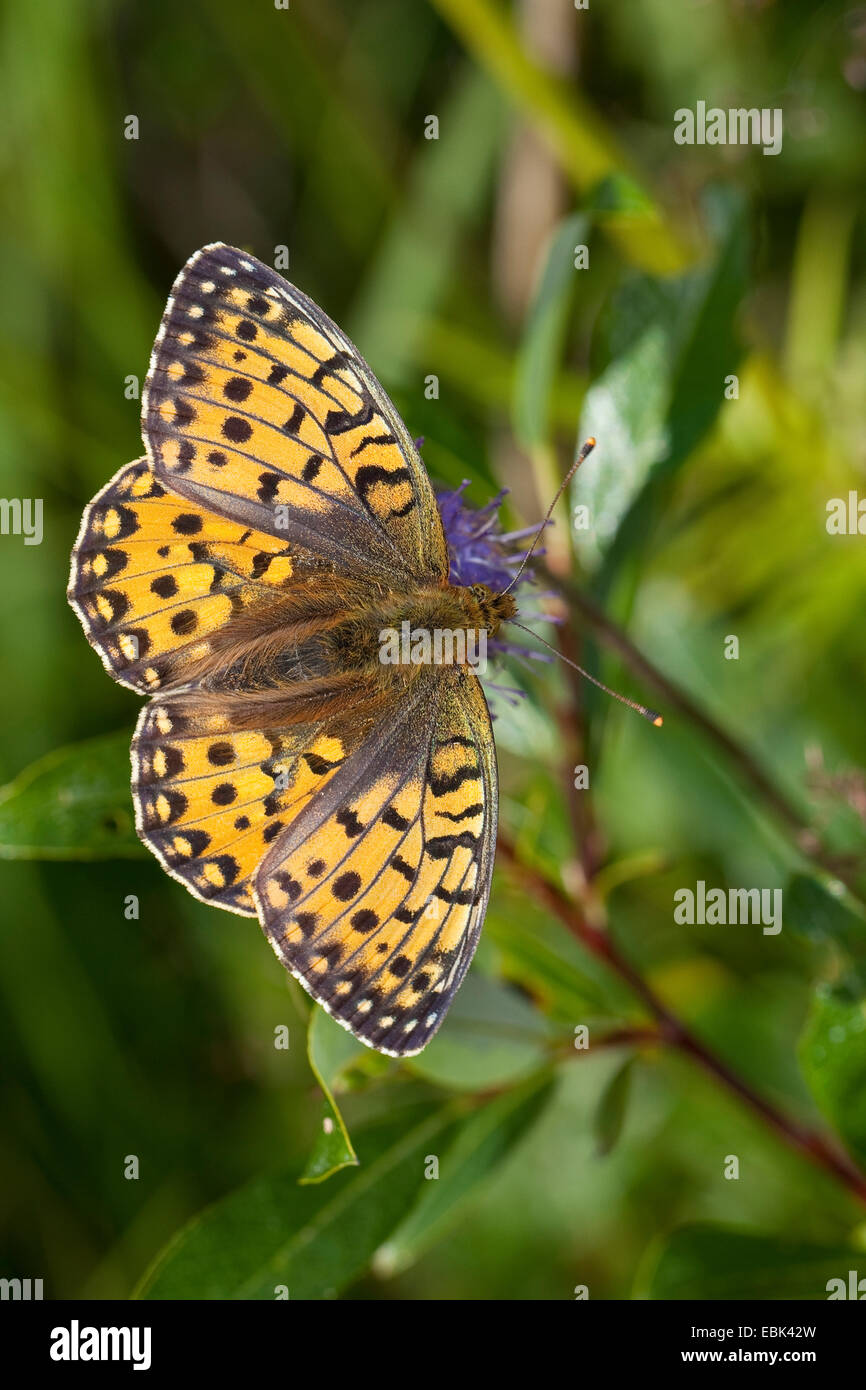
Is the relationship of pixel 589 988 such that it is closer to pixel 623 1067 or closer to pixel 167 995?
pixel 623 1067

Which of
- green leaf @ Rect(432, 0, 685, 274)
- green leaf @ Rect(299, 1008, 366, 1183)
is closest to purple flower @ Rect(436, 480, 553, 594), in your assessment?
green leaf @ Rect(299, 1008, 366, 1183)

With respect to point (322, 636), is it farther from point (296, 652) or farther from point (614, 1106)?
point (614, 1106)

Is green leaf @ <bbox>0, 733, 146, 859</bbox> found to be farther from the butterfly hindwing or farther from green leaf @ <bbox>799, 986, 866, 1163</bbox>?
green leaf @ <bbox>799, 986, 866, 1163</bbox>

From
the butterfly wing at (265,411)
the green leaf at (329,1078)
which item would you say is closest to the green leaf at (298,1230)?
the green leaf at (329,1078)

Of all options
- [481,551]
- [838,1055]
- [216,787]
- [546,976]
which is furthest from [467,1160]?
[481,551]

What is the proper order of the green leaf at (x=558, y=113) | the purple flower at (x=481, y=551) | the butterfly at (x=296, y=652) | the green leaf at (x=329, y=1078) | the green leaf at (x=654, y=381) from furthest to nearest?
the green leaf at (x=558, y=113) < the green leaf at (x=654, y=381) < the purple flower at (x=481, y=551) < the butterfly at (x=296, y=652) < the green leaf at (x=329, y=1078)

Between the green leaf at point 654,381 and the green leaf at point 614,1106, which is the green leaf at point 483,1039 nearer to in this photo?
the green leaf at point 614,1106

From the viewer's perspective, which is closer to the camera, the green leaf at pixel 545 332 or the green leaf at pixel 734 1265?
the green leaf at pixel 734 1265
